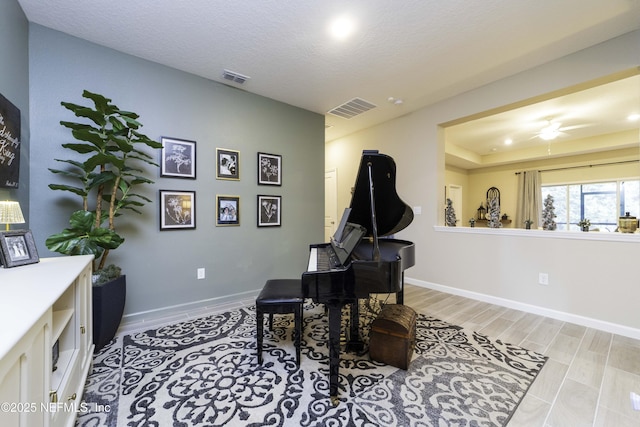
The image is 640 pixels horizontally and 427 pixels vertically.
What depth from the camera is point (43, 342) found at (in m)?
0.94

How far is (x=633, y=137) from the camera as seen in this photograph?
448 centimetres

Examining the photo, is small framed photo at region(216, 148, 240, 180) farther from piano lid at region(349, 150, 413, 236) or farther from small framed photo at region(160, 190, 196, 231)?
piano lid at region(349, 150, 413, 236)

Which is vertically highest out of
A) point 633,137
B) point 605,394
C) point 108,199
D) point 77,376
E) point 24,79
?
point 633,137

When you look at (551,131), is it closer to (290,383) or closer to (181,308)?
(290,383)

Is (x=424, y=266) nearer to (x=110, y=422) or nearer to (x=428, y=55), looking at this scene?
(x=428, y=55)

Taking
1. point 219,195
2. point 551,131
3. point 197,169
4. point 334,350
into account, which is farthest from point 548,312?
point 197,169


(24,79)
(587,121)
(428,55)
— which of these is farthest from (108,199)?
(587,121)

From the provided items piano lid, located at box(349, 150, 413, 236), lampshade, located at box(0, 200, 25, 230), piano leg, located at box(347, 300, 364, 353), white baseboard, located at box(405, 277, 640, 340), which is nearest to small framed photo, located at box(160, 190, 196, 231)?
lampshade, located at box(0, 200, 25, 230)

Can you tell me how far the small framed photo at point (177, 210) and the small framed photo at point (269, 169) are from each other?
2.91 ft

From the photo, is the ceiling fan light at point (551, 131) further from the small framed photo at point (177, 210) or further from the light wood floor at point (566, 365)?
the small framed photo at point (177, 210)

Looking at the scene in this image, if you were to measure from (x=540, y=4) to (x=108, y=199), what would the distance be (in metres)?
3.89

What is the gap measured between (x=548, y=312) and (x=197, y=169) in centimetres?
425

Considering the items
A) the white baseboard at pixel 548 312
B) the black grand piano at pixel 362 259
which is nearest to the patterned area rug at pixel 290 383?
the black grand piano at pixel 362 259

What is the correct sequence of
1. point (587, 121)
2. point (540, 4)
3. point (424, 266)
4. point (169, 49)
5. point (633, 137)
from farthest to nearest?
1. point (633, 137)
2. point (587, 121)
3. point (424, 266)
4. point (169, 49)
5. point (540, 4)
